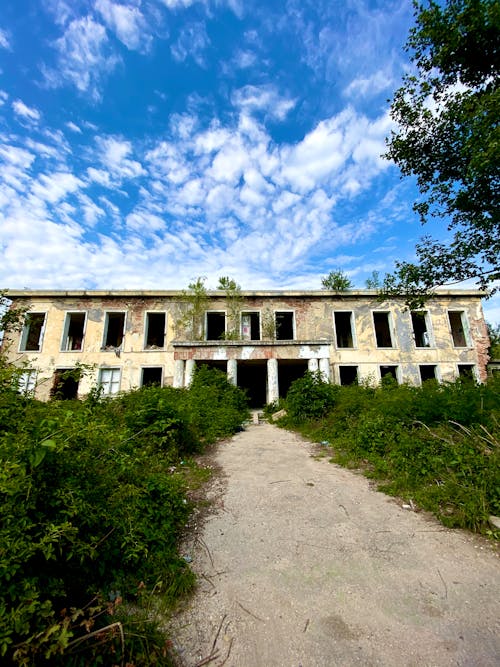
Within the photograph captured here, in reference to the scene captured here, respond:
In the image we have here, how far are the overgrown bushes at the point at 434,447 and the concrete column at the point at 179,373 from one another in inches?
288

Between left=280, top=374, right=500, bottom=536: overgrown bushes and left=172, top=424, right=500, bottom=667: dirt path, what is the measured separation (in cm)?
39

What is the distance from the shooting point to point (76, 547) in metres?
1.71

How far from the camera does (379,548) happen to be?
2756mm

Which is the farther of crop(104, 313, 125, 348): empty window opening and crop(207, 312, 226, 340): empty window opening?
crop(207, 312, 226, 340): empty window opening

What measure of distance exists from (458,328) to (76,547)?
22.1 metres

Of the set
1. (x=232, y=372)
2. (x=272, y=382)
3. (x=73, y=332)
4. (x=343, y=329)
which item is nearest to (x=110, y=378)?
(x=73, y=332)

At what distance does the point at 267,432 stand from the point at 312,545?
590 cm

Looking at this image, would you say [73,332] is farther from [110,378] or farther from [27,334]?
[110,378]

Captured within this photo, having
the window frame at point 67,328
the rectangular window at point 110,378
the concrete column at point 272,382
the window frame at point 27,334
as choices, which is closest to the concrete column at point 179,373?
the concrete column at point 272,382

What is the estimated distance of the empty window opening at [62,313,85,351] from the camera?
53.1 feet

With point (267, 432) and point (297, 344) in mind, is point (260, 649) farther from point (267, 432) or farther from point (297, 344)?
point (297, 344)

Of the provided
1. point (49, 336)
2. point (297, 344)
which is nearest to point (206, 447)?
point (297, 344)

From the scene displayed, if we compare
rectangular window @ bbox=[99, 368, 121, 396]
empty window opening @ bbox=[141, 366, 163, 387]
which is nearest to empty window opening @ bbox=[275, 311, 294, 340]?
empty window opening @ bbox=[141, 366, 163, 387]

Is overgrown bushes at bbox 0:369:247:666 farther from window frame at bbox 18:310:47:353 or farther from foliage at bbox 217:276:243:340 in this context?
window frame at bbox 18:310:47:353
